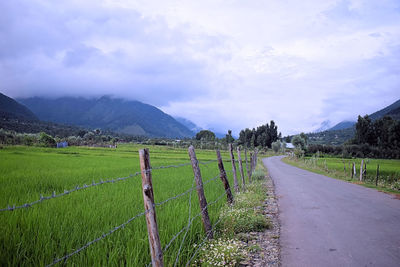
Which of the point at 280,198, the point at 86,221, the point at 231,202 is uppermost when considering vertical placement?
the point at 86,221

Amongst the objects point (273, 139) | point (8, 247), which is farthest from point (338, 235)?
point (273, 139)

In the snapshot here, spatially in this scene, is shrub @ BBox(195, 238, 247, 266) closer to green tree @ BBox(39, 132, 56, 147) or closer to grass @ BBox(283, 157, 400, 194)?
grass @ BBox(283, 157, 400, 194)

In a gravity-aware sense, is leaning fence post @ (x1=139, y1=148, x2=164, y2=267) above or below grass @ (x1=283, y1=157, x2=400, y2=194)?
above

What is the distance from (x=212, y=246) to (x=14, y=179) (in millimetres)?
7738

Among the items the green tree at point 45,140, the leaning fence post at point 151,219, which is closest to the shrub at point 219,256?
the leaning fence post at point 151,219

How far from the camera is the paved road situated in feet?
13.7

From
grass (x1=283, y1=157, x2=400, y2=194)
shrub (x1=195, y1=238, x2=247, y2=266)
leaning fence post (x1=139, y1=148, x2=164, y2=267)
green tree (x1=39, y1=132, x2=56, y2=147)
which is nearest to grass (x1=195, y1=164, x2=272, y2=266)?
shrub (x1=195, y1=238, x2=247, y2=266)

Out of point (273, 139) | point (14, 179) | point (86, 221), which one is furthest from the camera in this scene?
point (273, 139)

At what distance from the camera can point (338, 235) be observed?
17.5 feet

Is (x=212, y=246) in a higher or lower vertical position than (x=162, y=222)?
lower

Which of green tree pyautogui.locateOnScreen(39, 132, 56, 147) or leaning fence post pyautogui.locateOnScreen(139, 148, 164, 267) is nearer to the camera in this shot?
leaning fence post pyautogui.locateOnScreen(139, 148, 164, 267)

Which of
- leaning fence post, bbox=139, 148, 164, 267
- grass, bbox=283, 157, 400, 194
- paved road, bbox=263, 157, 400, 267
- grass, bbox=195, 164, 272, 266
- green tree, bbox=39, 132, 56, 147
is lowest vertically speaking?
grass, bbox=283, 157, 400, 194

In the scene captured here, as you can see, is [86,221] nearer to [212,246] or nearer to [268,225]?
[212,246]

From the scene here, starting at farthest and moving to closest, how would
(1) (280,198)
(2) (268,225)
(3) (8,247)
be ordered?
(1) (280,198) → (2) (268,225) → (3) (8,247)
